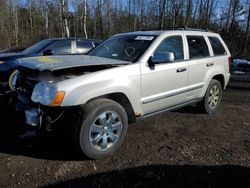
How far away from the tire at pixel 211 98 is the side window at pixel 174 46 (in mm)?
1252

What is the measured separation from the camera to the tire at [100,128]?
378 centimetres

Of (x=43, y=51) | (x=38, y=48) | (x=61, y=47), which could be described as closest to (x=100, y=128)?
(x=43, y=51)

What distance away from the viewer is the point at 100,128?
13.2 ft

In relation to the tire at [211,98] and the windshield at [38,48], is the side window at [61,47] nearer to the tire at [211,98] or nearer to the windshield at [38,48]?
the windshield at [38,48]

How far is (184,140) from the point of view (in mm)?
4832

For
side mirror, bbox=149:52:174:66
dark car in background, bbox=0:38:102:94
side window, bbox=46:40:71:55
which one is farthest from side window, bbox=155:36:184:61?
side window, bbox=46:40:71:55

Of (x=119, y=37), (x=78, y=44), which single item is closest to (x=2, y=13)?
(x=78, y=44)

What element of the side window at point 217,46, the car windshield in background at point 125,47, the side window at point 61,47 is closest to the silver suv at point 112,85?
the car windshield in background at point 125,47

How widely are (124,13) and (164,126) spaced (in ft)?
136

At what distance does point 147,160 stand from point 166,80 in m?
1.48

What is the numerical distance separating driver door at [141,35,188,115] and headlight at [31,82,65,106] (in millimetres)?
1429

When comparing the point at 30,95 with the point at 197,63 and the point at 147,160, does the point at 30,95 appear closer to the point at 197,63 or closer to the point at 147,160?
the point at 147,160

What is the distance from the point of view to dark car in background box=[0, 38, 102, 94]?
299 inches

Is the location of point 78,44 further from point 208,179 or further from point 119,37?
point 208,179
